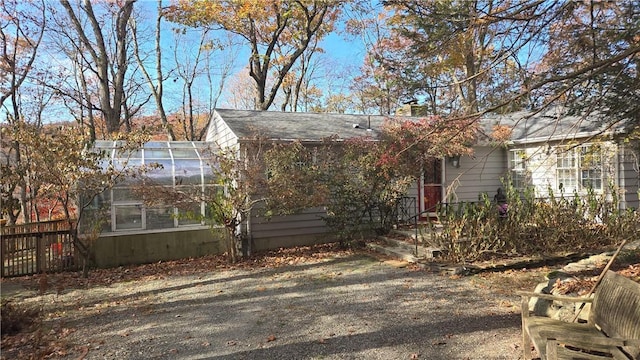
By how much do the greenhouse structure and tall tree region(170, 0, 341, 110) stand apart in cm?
988

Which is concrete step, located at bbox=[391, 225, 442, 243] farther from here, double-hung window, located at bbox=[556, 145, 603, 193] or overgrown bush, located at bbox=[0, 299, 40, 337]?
overgrown bush, located at bbox=[0, 299, 40, 337]

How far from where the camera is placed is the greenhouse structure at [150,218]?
9328 mm

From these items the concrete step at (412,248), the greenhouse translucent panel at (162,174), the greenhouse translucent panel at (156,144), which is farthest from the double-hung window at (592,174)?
the greenhouse translucent panel at (156,144)

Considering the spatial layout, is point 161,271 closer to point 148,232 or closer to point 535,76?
point 148,232


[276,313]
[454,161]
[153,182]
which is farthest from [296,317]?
[454,161]

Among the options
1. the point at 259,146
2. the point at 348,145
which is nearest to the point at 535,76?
the point at 348,145

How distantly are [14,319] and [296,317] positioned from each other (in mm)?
3711

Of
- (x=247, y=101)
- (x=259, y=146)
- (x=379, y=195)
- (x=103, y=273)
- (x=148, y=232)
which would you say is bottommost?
(x=103, y=273)

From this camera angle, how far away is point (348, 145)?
10211mm

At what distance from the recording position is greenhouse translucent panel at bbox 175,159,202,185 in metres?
10.2

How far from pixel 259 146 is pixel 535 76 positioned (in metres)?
6.01

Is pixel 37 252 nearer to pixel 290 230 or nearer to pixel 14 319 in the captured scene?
pixel 14 319

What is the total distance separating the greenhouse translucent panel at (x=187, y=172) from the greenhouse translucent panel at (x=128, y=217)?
3.81 ft

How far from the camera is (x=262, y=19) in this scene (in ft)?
64.1
